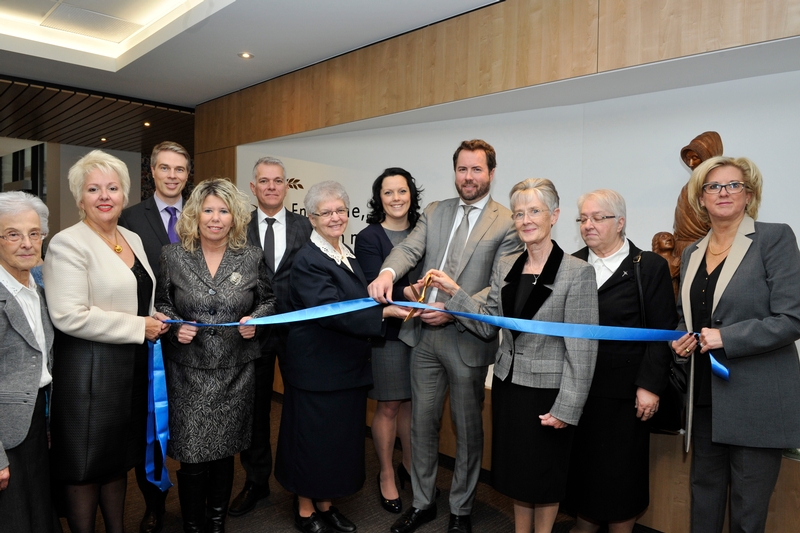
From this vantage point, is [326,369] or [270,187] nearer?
[326,369]

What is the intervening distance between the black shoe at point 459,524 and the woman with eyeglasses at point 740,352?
3.69 ft

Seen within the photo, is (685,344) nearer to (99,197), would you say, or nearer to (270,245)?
(270,245)

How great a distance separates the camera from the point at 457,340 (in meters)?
2.99

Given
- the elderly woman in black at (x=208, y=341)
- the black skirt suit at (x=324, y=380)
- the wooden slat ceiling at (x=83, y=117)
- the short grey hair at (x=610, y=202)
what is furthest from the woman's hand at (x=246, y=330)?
the wooden slat ceiling at (x=83, y=117)

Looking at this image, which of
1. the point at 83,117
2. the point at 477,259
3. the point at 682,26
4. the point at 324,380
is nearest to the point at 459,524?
the point at 324,380

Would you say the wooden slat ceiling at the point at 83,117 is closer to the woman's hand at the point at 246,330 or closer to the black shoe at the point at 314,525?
the woman's hand at the point at 246,330

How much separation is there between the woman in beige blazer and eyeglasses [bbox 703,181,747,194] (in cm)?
258

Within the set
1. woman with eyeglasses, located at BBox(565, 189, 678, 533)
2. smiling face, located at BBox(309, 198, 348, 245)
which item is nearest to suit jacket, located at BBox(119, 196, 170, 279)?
smiling face, located at BBox(309, 198, 348, 245)

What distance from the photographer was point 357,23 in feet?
14.6

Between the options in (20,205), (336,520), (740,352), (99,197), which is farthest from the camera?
(336,520)

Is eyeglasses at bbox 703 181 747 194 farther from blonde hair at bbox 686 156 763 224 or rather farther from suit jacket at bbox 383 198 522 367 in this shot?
suit jacket at bbox 383 198 522 367

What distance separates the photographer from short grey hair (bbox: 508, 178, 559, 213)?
2510mm

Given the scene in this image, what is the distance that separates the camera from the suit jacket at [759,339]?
7.50 ft

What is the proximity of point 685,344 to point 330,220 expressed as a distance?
5.77 ft
